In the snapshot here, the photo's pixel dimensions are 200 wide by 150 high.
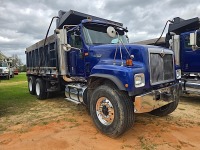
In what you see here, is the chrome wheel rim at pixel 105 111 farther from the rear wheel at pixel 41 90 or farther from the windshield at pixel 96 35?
the rear wheel at pixel 41 90

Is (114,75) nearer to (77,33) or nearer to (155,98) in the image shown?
(155,98)

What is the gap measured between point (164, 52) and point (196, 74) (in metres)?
3.82

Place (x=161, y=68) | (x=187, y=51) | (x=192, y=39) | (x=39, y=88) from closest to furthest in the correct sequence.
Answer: (x=161, y=68), (x=192, y=39), (x=187, y=51), (x=39, y=88)

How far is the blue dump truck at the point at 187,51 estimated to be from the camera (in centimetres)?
736

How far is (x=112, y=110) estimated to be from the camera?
4.05m

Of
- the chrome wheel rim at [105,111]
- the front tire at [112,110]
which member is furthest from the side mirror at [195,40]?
the chrome wheel rim at [105,111]

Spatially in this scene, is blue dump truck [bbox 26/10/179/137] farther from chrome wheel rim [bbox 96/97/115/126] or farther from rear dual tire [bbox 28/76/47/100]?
rear dual tire [bbox 28/76/47/100]

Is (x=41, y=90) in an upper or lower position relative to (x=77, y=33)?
lower

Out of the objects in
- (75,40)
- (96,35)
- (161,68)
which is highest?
(96,35)

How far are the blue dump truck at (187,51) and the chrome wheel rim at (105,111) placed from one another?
443 centimetres

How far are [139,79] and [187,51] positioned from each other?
4851mm

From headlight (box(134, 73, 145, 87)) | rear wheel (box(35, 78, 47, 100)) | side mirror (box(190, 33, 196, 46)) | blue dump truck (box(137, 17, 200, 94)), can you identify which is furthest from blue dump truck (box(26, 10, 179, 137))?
blue dump truck (box(137, 17, 200, 94))

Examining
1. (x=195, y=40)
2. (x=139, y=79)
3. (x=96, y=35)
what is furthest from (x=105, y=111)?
(x=195, y=40)

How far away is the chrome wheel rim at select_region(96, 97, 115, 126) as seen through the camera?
409 cm
